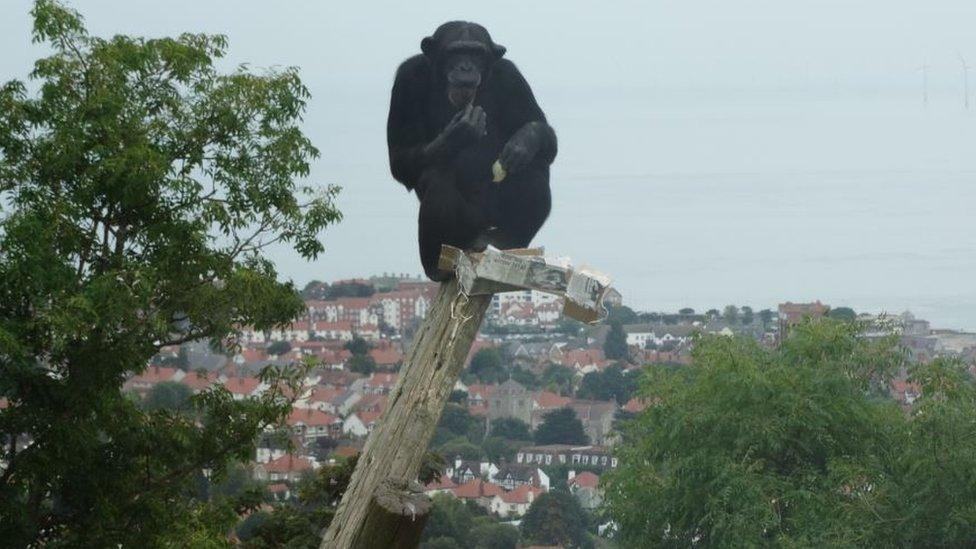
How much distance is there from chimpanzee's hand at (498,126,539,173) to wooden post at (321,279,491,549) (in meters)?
1.15

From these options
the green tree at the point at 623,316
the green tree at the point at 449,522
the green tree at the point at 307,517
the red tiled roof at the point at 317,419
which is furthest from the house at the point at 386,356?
the green tree at the point at 307,517

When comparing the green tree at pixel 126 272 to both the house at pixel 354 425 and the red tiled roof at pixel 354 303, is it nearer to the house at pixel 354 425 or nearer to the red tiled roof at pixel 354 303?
the house at pixel 354 425

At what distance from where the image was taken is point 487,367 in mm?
88000

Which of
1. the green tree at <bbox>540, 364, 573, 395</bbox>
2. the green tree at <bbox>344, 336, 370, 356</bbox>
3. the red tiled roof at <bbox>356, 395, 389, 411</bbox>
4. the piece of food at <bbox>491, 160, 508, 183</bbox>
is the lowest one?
the red tiled roof at <bbox>356, 395, 389, 411</bbox>

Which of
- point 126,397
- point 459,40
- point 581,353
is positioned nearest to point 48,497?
point 126,397

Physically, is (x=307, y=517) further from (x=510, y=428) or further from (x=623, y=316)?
(x=623, y=316)

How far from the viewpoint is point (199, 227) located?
10500mm

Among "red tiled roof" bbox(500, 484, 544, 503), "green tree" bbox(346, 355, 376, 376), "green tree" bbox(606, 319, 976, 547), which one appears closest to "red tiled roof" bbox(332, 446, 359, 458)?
"green tree" bbox(606, 319, 976, 547)

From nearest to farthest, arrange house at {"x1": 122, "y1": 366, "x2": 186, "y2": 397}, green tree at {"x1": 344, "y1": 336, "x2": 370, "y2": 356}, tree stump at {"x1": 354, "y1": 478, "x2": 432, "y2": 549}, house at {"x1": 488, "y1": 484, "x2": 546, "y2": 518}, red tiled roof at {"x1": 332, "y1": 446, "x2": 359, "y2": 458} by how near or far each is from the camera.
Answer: tree stump at {"x1": 354, "y1": 478, "x2": 432, "y2": 549}
red tiled roof at {"x1": 332, "y1": 446, "x2": 359, "y2": 458}
house at {"x1": 488, "y1": 484, "x2": 546, "y2": 518}
house at {"x1": 122, "y1": 366, "x2": 186, "y2": 397}
green tree at {"x1": 344, "y1": 336, "x2": 370, "y2": 356}

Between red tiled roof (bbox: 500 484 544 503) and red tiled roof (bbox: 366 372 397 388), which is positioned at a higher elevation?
red tiled roof (bbox: 366 372 397 388)

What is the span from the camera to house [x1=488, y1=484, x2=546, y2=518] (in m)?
45.9

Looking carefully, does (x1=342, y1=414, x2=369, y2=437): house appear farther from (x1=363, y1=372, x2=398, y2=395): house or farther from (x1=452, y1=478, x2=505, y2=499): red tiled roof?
(x1=452, y1=478, x2=505, y2=499): red tiled roof

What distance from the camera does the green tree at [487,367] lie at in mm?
86438

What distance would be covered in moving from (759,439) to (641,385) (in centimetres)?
214
